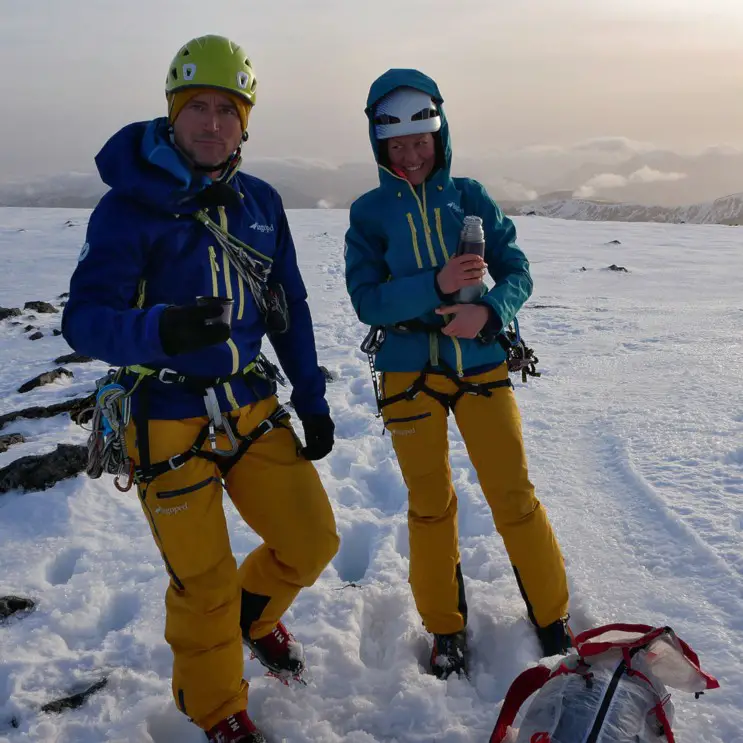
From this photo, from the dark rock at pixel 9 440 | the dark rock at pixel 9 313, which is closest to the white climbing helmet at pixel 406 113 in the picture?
the dark rock at pixel 9 440

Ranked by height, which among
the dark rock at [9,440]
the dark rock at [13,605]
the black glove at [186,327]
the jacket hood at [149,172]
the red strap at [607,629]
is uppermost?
the jacket hood at [149,172]

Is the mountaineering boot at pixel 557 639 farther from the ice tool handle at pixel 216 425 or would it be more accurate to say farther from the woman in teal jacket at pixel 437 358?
the ice tool handle at pixel 216 425

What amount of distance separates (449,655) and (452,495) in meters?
0.77

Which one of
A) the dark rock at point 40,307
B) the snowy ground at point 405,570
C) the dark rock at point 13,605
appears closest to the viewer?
the snowy ground at point 405,570

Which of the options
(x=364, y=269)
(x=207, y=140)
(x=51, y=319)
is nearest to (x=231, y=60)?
(x=207, y=140)

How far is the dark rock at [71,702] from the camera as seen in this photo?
2.92m

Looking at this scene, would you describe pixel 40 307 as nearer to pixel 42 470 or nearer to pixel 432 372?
pixel 42 470

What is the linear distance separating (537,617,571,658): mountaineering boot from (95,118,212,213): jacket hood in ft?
8.44

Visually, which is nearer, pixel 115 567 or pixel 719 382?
pixel 115 567

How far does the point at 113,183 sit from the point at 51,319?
37.3ft

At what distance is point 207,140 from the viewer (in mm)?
2555

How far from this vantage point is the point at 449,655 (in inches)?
124

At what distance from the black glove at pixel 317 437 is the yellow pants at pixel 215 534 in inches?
3.7

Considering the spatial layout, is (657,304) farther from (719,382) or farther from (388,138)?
(388,138)
